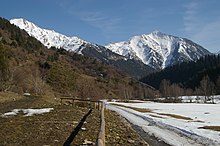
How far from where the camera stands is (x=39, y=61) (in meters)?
171

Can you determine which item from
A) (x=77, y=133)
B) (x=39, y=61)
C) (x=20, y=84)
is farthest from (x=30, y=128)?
(x=39, y=61)

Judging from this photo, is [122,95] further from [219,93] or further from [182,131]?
[182,131]

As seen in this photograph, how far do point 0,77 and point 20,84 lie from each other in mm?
18143

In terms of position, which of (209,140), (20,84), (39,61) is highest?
(39,61)

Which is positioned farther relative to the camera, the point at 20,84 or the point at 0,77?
the point at 20,84

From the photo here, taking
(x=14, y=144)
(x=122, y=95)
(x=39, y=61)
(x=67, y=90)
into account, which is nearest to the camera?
(x=14, y=144)

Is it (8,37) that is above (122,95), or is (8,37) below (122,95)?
above

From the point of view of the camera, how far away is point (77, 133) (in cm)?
1662

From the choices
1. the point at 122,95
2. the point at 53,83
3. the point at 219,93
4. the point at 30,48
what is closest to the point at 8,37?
the point at 30,48

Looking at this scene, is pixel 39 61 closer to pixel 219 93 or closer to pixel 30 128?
pixel 219 93

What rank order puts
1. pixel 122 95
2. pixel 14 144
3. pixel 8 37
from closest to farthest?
pixel 14 144
pixel 8 37
pixel 122 95

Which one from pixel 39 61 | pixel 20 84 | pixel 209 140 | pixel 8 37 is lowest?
pixel 209 140

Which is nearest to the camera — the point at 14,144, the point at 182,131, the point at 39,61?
the point at 14,144

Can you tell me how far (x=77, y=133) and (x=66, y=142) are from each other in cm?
271
